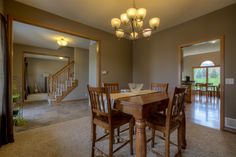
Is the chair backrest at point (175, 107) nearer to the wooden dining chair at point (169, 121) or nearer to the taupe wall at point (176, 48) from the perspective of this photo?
the wooden dining chair at point (169, 121)

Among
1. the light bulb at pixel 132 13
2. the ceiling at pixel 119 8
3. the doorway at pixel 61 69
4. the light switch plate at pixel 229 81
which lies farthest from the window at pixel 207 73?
the light bulb at pixel 132 13

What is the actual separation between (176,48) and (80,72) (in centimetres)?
454

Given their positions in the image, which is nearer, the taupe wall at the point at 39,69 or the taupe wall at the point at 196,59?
the taupe wall at the point at 196,59

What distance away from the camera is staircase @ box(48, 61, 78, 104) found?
534cm

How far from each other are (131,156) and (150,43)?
3.45m

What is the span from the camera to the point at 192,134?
238 cm

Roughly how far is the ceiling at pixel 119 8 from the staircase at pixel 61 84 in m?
3.39

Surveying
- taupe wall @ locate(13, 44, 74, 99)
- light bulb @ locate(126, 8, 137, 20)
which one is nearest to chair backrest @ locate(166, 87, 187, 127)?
light bulb @ locate(126, 8, 137, 20)

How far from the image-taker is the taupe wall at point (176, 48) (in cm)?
254

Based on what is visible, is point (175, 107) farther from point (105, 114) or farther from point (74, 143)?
point (74, 143)

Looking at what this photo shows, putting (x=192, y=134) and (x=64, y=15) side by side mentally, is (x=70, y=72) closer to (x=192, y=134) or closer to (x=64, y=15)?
(x=64, y=15)

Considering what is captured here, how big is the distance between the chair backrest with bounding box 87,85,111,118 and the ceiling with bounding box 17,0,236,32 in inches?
75.6

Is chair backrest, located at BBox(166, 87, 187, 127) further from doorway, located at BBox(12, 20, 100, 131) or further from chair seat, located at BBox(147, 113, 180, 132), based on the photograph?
doorway, located at BBox(12, 20, 100, 131)

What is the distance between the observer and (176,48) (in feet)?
11.3
